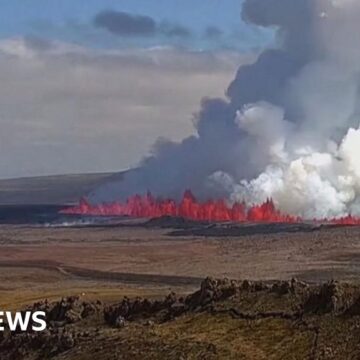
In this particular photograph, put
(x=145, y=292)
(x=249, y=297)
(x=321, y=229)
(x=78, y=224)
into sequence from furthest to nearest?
(x=78, y=224) < (x=321, y=229) < (x=145, y=292) < (x=249, y=297)

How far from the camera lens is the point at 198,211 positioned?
581 ft

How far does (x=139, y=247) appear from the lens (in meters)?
127

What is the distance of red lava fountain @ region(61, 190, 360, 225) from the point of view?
6683 inches

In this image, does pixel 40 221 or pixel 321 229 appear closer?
pixel 321 229

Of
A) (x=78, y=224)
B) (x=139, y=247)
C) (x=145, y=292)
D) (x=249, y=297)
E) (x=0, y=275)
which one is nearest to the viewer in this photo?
(x=249, y=297)

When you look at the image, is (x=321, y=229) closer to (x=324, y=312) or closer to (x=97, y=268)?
(x=97, y=268)

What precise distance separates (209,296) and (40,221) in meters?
146

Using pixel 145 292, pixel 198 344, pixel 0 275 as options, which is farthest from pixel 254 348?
pixel 0 275

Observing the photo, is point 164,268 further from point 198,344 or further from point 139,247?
point 198,344

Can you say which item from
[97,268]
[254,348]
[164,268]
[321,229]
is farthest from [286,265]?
[254,348]

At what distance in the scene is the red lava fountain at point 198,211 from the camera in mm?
169750

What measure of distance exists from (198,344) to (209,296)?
597 cm

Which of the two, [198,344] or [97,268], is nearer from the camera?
[198,344]

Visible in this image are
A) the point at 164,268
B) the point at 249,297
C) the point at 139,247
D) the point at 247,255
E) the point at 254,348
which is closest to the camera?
the point at 254,348
